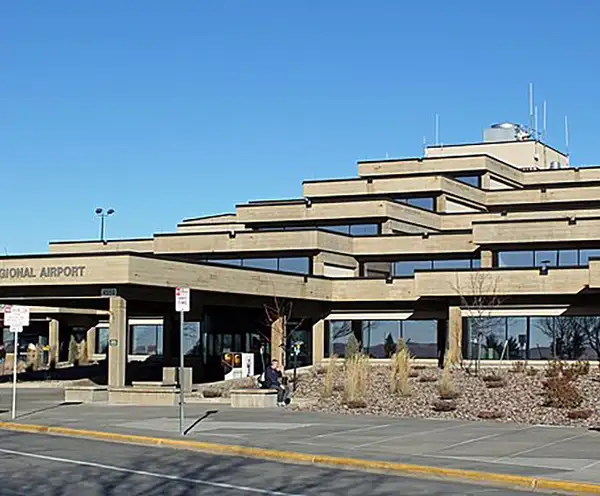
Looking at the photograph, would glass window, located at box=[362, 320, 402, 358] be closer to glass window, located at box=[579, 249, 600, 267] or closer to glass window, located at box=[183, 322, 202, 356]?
glass window, located at box=[579, 249, 600, 267]

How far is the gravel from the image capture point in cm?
2675

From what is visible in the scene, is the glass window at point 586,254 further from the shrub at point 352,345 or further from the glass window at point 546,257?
the shrub at point 352,345

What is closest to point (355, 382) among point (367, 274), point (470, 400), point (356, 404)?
point (356, 404)

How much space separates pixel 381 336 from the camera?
54188 millimetres

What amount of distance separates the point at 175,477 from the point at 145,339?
4745 cm

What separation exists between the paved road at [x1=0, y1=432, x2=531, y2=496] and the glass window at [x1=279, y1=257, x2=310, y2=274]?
34972 mm

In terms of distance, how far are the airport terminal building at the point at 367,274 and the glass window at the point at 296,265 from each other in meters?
0.08

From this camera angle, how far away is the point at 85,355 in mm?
66250

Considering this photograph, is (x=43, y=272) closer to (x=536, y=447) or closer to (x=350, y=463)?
(x=536, y=447)

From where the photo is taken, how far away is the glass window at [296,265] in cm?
5512

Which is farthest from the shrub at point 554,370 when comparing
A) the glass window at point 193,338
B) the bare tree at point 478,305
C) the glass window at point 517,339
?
the glass window at point 193,338

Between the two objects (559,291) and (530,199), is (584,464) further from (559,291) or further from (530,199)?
(530,199)

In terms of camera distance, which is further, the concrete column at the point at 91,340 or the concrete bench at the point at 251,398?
the concrete column at the point at 91,340

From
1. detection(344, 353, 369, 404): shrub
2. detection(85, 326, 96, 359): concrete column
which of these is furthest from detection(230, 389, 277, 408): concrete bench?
detection(85, 326, 96, 359): concrete column
